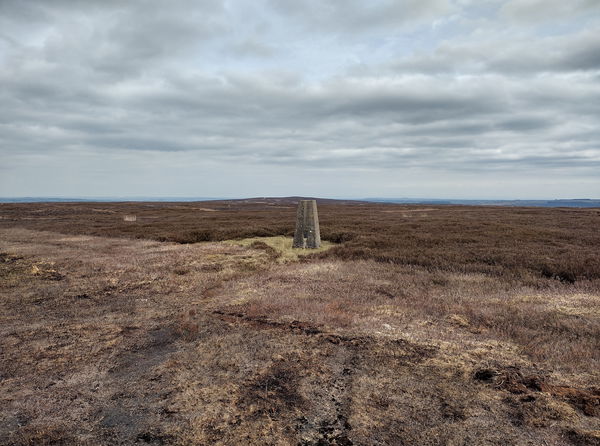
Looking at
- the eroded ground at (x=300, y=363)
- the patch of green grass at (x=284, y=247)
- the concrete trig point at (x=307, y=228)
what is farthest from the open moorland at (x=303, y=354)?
the concrete trig point at (x=307, y=228)

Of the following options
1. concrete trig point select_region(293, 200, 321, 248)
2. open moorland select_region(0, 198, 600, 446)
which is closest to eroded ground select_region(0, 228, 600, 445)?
open moorland select_region(0, 198, 600, 446)

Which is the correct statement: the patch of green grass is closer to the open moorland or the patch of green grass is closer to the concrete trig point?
the concrete trig point

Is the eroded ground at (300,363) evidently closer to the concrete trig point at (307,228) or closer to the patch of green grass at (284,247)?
the patch of green grass at (284,247)

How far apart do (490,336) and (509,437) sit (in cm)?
396

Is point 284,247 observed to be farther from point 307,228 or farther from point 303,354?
point 303,354

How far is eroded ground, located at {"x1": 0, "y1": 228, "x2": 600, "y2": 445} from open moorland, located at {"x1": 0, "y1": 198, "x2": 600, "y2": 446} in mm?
31

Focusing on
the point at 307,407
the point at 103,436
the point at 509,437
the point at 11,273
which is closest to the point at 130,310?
the point at 103,436

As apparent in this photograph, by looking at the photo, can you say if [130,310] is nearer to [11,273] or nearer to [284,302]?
[284,302]

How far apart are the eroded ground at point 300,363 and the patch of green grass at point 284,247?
225 inches

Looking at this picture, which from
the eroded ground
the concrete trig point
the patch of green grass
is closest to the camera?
the eroded ground

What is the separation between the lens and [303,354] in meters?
7.19

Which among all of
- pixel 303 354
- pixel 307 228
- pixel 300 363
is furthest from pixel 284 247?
pixel 300 363

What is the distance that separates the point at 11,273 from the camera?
14.8 m

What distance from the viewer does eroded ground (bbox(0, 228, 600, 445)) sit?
16.0 ft
